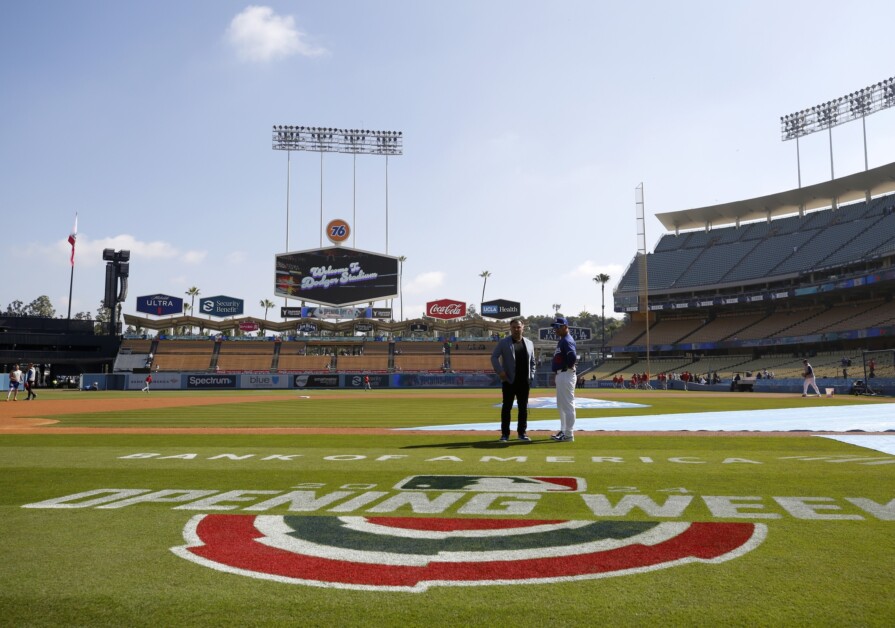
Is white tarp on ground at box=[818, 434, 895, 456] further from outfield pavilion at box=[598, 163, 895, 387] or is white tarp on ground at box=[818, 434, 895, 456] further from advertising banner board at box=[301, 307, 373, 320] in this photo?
advertising banner board at box=[301, 307, 373, 320]

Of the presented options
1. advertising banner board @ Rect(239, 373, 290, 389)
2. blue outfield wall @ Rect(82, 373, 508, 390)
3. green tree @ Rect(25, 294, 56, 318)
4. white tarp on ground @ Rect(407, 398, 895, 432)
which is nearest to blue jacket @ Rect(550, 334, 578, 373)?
white tarp on ground @ Rect(407, 398, 895, 432)

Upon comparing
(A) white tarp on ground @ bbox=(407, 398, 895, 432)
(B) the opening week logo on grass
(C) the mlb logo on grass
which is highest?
(B) the opening week logo on grass

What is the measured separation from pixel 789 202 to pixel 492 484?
78.7 metres

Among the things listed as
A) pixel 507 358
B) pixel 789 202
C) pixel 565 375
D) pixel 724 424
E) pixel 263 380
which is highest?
pixel 789 202

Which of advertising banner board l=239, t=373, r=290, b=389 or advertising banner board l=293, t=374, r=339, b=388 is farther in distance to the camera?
advertising banner board l=293, t=374, r=339, b=388

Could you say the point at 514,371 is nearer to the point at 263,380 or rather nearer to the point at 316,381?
the point at 316,381

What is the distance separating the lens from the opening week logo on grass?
3.22 meters

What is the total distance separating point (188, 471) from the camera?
273 inches

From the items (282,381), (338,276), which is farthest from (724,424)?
(338,276)

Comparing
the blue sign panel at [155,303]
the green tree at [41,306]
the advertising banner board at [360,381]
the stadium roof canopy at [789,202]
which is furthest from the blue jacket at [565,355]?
the green tree at [41,306]

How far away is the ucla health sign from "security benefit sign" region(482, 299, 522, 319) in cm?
3265

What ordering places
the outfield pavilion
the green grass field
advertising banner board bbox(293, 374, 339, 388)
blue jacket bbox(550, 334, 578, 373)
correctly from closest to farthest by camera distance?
the green grass field
blue jacket bbox(550, 334, 578, 373)
the outfield pavilion
advertising banner board bbox(293, 374, 339, 388)

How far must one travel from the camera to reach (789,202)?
7256 cm

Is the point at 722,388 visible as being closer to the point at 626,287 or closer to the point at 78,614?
the point at 626,287
